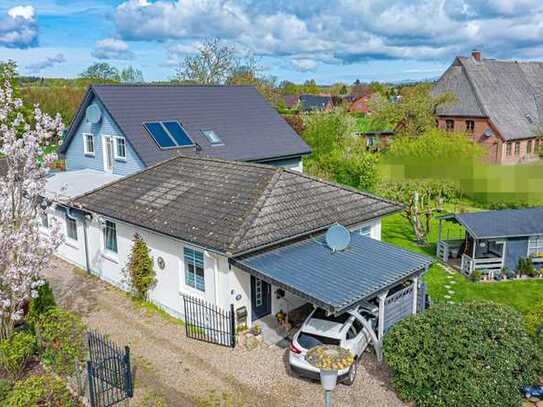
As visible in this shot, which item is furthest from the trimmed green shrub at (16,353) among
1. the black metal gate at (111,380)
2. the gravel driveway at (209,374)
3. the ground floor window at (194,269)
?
the ground floor window at (194,269)

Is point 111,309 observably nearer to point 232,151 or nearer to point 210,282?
point 210,282

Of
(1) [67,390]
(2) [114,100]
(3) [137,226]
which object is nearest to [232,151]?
(2) [114,100]

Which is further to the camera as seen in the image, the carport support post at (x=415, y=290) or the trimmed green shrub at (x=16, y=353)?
the carport support post at (x=415, y=290)

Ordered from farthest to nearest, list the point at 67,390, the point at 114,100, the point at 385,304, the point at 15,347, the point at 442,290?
1. the point at 114,100
2. the point at 442,290
3. the point at 385,304
4. the point at 15,347
5. the point at 67,390

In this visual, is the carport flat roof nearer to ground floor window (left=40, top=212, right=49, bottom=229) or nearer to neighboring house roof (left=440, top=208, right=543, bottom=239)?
neighboring house roof (left=440, top=208, right=543, bottom=239)

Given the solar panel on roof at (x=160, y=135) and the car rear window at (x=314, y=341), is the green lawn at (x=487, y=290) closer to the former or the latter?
the car rear window at (x=314, y=341)

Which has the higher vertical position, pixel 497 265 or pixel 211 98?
pixel 211 98
